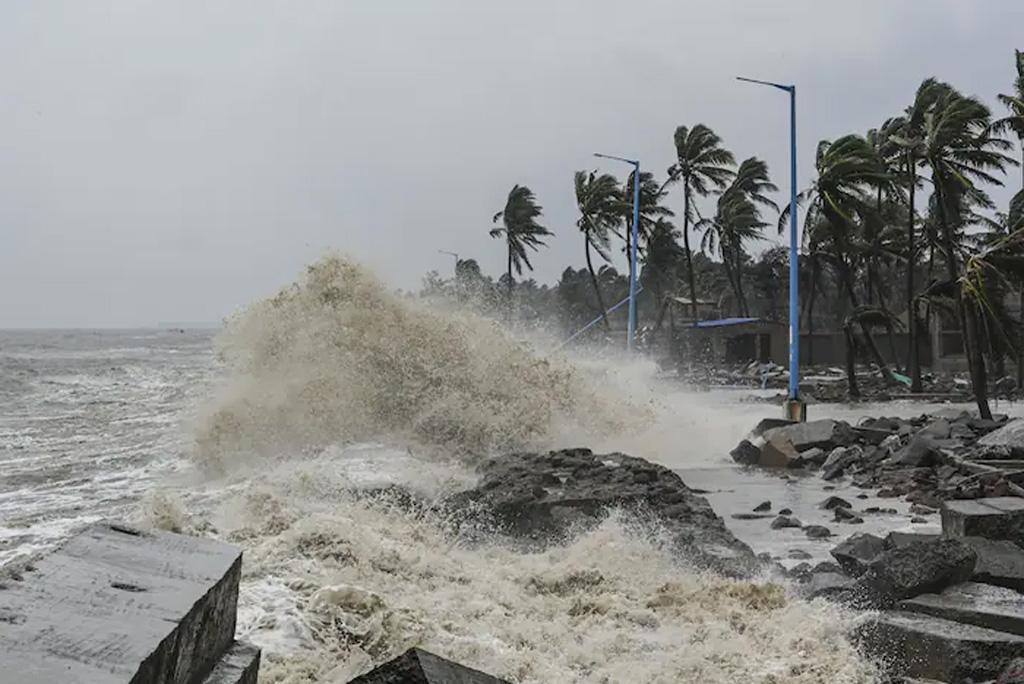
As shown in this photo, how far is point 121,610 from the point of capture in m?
3.03

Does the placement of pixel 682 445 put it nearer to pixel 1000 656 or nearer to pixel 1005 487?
pixel 1005 487

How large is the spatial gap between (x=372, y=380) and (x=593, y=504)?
771cm

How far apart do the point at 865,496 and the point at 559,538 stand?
3.96 meters

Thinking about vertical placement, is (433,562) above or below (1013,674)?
below

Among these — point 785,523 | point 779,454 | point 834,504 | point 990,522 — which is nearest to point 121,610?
point 990,522

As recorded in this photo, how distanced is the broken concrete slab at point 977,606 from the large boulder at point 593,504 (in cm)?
161

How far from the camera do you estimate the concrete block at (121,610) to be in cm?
264

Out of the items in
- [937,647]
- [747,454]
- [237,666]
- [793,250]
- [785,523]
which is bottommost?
[747,454]

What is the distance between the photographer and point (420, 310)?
60.0 feet

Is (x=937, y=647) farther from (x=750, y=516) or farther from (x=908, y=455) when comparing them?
(x=908, y=455)

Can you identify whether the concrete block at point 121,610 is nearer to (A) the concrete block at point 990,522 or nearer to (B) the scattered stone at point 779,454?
(A) the concrete block at point 990,522

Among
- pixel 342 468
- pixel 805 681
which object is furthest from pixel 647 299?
pixel 805 681

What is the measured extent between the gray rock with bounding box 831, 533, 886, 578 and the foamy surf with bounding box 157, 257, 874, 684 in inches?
28.8

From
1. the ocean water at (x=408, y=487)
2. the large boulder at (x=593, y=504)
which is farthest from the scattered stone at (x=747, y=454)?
the large boulder at (x=593, y=504)
